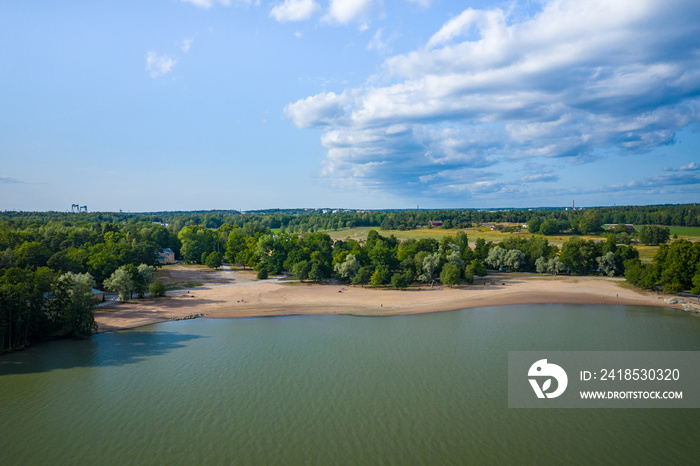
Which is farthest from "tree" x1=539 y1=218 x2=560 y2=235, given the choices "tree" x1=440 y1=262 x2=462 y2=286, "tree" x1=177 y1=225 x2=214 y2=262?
"tree" x1=177 y1=225 x2=214 y2=262

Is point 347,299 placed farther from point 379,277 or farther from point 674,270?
point 674,270

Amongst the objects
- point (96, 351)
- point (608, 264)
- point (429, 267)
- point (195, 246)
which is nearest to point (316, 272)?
point (429, 267)

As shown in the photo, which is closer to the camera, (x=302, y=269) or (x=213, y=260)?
(x=302, y=269)

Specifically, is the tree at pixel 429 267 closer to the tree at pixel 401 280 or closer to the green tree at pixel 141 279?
the tree at pixel 401 280

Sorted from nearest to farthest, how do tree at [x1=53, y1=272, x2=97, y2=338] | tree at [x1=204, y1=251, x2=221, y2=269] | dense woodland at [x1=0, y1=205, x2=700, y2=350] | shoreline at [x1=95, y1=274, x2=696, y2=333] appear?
dense woodland at [x1=0, y1=205, x2=700, y2=350], tree at [x1=53, y1=272, x2=97, y2=338], shoreline at [x1=95, y1=274, x2=696, y2=333], tree at [x1=204, y1=251, x2=221, y2=269]

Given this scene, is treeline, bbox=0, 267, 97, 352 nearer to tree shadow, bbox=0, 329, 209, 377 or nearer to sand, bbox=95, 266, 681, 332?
tree shadow, bbox=0, 329, 209, 377

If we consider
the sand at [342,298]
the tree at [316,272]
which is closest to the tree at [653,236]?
the sand at [342,298]

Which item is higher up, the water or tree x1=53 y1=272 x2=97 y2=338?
tree x1=53 y1=272 x2=97 y2=338
